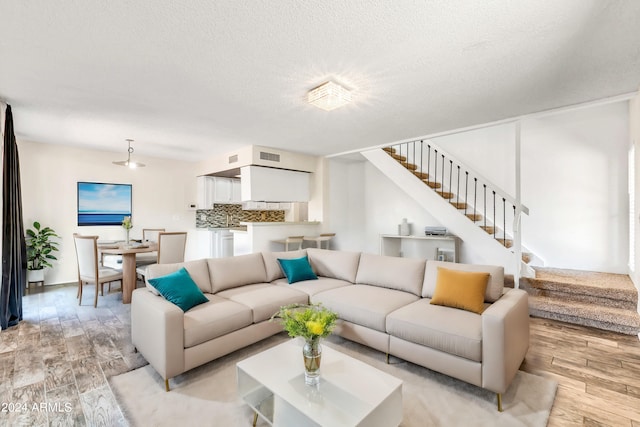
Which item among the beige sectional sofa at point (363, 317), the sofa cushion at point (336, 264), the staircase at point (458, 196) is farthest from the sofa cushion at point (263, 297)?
the staircase at point (458, 196)

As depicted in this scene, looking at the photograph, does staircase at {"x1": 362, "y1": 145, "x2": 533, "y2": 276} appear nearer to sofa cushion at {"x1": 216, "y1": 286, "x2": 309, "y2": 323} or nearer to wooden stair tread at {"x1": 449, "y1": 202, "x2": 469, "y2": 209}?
wooden stair tread at {"x1": 449, "y1": 202, "x2": 469, "y2": 209}

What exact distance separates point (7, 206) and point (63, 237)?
2225 mm

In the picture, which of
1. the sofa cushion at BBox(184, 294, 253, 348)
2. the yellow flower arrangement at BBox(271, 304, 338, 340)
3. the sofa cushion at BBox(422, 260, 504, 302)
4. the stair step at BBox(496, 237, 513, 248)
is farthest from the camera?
the stair step at BBox(496, 237, 513, 248)

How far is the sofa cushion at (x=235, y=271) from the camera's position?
10.1 feet

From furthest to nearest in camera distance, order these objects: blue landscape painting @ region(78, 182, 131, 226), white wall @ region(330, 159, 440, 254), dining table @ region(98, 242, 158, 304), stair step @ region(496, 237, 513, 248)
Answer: white wall @ region(330, 159, 440, 254)
blue landscape painting @ region(78, 182, 131, 226)
stair step @ region(496, 237, 513, 248)
dining table @ region(98, 242, 158, 304)

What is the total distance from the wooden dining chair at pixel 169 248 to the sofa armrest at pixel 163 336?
6.24 ft

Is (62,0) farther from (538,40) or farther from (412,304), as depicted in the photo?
(412,304)

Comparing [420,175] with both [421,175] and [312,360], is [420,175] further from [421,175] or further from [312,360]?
[312,360]

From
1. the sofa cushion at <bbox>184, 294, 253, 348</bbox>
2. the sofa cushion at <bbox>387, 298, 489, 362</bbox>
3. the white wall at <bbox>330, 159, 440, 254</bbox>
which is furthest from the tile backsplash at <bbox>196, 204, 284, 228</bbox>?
the sofa cushion at <bbox>387, 298, 489, 362</bbox>

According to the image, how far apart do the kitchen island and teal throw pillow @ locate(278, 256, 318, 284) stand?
5.48ft

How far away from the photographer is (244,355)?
2.59 metres

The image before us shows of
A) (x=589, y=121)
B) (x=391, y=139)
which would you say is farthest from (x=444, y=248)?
(x=589, y=121)

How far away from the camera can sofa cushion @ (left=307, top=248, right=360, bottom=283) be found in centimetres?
353

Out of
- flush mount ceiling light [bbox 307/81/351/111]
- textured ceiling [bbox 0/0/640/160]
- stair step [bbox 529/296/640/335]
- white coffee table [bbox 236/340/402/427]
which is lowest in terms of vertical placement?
stair step [bbox 529/296/640/335]
